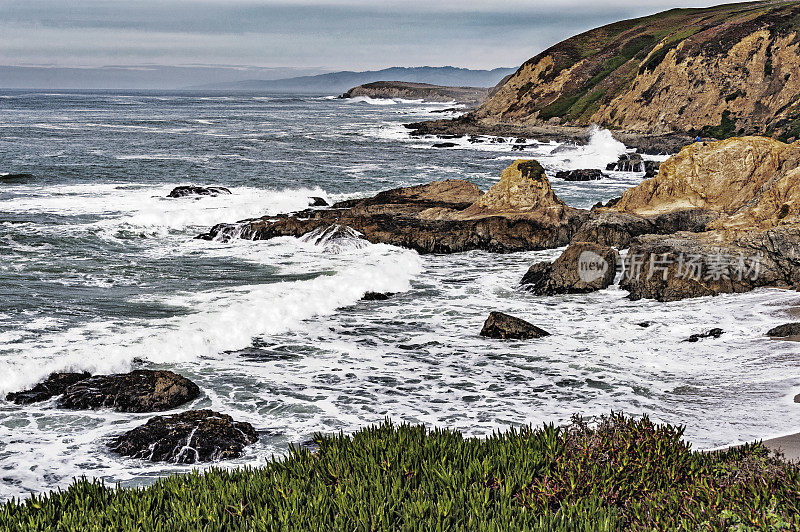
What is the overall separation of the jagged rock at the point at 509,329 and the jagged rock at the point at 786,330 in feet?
14.5

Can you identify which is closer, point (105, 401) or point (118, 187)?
point (105, 401)

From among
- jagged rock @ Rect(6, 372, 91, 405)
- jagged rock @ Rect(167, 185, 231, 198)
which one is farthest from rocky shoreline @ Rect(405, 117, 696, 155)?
jagged rock @ Rect(6, 372, 91, 405)

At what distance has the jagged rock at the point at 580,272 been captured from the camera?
19.4m

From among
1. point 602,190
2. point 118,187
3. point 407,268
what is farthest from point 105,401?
point 602,190

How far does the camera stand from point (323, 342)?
1588cm

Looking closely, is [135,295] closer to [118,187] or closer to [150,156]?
[118,187]

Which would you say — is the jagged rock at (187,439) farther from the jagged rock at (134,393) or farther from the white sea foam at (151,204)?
A: the white sea foam at (151,204)

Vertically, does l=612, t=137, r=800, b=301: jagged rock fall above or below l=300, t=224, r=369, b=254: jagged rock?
above

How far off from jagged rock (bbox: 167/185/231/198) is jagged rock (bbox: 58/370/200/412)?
82.7 ft

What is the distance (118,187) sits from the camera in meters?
40.9

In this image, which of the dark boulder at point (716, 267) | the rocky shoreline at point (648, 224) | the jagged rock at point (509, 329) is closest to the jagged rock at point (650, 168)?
the rocky shoreline at point (648, 224)

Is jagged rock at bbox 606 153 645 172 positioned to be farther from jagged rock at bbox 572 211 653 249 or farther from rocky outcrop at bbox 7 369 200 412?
rocky outcrop at bbox 7 369 200 412

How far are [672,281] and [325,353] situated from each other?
9.09 m

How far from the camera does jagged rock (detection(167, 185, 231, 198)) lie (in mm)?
36594
